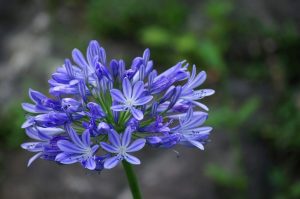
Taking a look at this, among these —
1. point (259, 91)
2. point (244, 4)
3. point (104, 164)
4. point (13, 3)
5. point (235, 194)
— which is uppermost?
point (13, 3)

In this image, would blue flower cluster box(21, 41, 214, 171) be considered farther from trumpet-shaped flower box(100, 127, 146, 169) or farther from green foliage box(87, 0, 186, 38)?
green foliage box(87, 0, 186, 38)

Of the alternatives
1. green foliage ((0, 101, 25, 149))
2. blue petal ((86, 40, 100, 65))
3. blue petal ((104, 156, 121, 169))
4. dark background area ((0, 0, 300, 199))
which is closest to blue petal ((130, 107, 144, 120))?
blue petal ((104, 156, 121, 169))

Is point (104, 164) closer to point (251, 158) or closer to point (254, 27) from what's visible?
point (251, 158)

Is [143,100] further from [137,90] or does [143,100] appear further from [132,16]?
[132,16]

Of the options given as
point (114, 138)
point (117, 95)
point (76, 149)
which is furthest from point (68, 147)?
point (117, 95)

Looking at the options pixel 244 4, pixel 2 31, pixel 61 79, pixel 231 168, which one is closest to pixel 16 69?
pixel 2 31

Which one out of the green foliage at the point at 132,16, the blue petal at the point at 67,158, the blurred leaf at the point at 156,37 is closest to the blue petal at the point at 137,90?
the blue petal at the point at 67,158
